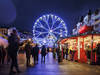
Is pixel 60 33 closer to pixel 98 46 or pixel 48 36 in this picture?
pixel 48 36

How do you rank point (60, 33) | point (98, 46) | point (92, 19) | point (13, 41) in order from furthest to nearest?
point (92, 19)
point (60, 33)
point (98, 46)
point (13, 41)

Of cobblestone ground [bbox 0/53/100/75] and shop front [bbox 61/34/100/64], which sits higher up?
shop front [bbox 61/34/100/64]

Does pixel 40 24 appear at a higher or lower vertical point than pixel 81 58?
higher

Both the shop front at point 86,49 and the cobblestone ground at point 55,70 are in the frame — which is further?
the shop front at point 86,49

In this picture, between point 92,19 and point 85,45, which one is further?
point 92,19

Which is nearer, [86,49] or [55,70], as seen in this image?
[55,70]

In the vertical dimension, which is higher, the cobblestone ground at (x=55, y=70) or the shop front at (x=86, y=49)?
the shop front at (x=86, y=49)

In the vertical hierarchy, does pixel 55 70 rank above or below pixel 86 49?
below

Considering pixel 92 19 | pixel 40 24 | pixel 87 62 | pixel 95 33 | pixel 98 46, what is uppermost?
pixel 92 19

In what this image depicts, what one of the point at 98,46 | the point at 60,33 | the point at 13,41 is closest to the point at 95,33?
the point at 98,46

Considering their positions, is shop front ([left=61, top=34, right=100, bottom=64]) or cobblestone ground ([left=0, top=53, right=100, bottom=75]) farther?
shop front ([left=61, top=34, right=100, bottom=64])

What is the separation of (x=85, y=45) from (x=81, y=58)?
1330 mm

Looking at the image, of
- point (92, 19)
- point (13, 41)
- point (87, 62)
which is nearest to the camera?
point (13, 41)

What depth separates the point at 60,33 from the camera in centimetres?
3450
